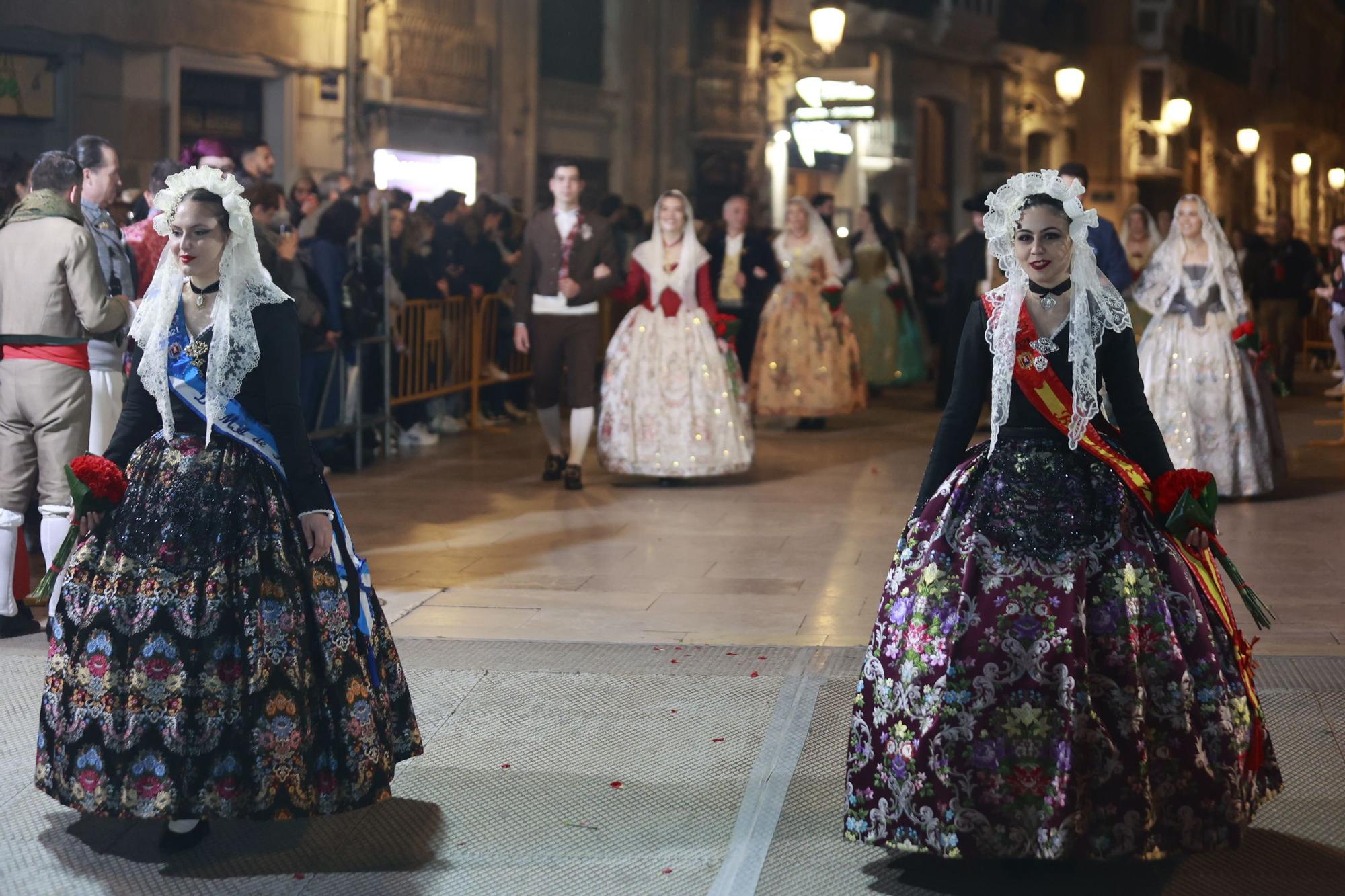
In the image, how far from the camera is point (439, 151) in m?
17.6

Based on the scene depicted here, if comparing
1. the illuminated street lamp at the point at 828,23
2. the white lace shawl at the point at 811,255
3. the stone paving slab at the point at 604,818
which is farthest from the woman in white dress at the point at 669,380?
the illuminated street lamp at the point at 828,23

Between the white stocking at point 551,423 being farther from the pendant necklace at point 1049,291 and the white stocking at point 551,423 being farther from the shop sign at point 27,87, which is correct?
the pendant necklace at point 1049,291

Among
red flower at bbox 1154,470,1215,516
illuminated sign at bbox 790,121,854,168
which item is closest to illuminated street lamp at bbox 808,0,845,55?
illuminated sign at bbox 790,121,854,168

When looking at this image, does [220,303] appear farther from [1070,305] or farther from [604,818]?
[1070,305]

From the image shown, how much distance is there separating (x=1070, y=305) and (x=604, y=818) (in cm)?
176

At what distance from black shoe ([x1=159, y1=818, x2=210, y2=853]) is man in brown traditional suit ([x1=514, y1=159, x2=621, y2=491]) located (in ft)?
20.6

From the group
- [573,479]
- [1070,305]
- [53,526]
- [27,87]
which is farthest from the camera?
[27,87]

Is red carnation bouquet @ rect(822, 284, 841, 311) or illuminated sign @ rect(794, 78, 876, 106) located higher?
illuminated sign @ rect(794, 78, 876, 106)

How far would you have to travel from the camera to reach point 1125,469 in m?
4.21

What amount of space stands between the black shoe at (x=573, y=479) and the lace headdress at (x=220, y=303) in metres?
6.15

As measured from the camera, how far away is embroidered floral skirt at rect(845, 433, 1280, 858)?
3.95 meters

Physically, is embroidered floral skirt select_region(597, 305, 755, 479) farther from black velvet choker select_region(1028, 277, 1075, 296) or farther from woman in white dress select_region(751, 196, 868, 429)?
black velvet choker select_region(1028, 277, 1075, 296)

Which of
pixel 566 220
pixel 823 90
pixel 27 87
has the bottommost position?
pixel 566 220

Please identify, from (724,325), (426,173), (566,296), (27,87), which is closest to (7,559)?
(566,296)
